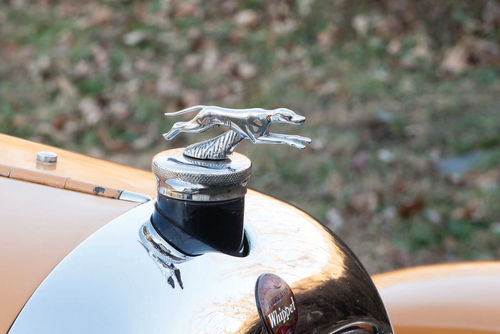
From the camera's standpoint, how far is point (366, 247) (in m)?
3.75

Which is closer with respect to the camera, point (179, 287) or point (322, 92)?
point (179, 287)

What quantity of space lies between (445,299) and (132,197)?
0.97 metres

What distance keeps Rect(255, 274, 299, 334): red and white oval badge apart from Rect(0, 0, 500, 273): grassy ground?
253cm

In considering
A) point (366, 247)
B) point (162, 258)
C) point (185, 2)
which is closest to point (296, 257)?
point (162, 258)

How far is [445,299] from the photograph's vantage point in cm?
187

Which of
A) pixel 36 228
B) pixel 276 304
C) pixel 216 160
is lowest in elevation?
pixel 276 304

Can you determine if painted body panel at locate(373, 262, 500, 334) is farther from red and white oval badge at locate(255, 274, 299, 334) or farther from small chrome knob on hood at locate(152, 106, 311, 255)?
small chrome knob on hood at locate(152, 106, 311, 255)

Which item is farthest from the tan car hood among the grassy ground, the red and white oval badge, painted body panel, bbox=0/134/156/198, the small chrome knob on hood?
the grassy ground

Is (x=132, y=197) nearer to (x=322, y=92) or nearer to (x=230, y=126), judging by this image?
(x=230, y=126)

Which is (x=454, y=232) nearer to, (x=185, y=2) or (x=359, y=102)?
(x=359, y=102)

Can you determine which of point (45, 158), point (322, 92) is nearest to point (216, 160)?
point (45, 158)

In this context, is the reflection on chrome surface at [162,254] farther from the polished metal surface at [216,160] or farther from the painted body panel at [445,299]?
the painted body panel at [445,299]

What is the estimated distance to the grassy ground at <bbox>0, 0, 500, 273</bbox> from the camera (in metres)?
3.96

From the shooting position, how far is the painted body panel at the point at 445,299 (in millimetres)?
1801
